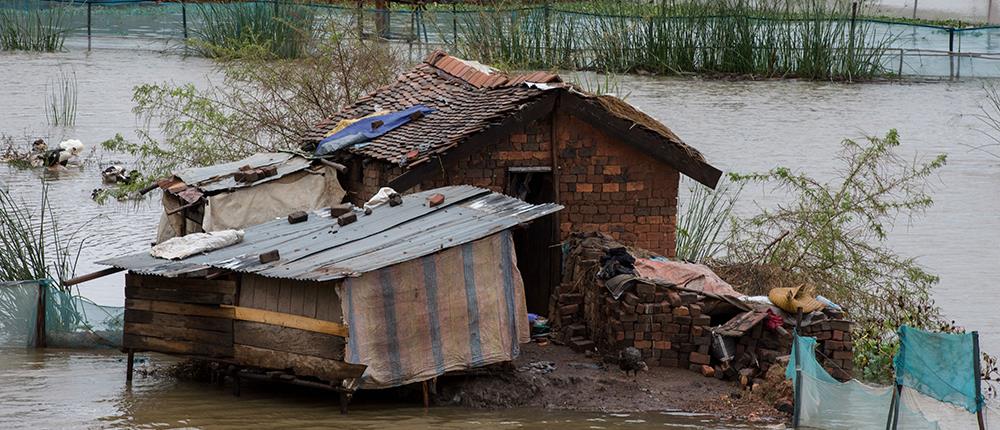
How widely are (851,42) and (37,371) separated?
2460cm

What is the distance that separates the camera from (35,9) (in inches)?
1508

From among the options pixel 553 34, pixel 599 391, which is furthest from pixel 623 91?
pixel 599 391

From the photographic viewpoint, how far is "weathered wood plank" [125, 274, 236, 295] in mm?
11422

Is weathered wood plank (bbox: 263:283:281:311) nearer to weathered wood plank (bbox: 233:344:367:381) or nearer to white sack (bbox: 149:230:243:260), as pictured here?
weathered wood plank (bbox: 233:344:367:381)

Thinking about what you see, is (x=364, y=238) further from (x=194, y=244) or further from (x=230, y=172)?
(x=230, y=172)

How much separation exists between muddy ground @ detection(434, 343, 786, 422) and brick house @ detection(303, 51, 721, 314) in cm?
212

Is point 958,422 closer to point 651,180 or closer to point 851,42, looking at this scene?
point 651,180

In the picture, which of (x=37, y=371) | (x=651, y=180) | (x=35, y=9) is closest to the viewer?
(x=37, y=371)

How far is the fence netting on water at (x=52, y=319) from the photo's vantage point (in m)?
13.3

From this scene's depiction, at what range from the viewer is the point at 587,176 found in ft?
45.8

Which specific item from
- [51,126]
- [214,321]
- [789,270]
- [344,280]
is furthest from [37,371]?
[51,126]

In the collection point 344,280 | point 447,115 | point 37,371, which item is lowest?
point 37,371

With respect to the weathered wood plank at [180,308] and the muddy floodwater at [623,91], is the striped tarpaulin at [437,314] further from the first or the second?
the weathered wood plank at [180,308]

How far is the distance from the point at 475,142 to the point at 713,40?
20.6 meters
